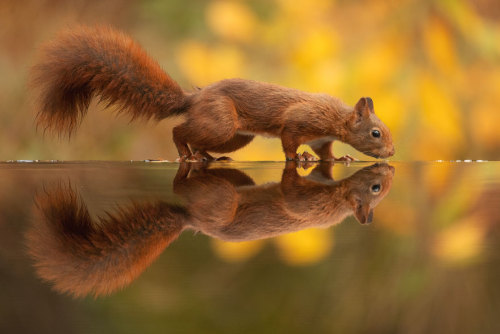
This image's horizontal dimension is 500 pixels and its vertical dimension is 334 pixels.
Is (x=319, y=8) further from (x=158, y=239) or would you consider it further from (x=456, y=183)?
(x=158, y=239)

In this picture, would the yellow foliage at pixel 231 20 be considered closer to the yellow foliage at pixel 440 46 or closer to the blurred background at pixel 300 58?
the blurred background at pixel 300 58

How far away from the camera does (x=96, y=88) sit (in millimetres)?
1675

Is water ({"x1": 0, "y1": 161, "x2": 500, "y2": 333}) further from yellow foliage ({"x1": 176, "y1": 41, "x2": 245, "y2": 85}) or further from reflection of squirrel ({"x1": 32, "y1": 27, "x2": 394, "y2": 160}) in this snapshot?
yellow foliage ({"x1": 176, "y1": 41, "x2": 245, "y2": 85})

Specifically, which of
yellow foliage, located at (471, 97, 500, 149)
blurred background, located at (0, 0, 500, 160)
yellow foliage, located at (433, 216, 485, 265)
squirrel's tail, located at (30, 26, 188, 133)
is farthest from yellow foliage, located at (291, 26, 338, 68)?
yellow foliage, located at (433, 216, 485, 265)

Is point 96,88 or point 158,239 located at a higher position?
point 96,88

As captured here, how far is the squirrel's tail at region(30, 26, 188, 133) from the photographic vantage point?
5.04ft

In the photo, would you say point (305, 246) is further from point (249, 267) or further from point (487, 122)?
point (487, 122)

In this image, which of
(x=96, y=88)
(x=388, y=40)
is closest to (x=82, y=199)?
(x=96, y=88)

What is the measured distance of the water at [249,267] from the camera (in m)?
0.23

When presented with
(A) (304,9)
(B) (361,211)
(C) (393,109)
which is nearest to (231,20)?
(A) (304,9)

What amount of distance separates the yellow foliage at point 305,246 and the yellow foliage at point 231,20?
7.62 ft

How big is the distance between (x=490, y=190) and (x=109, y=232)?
624 mm

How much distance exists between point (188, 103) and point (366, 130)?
0.63 metres

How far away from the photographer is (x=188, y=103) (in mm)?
1791
